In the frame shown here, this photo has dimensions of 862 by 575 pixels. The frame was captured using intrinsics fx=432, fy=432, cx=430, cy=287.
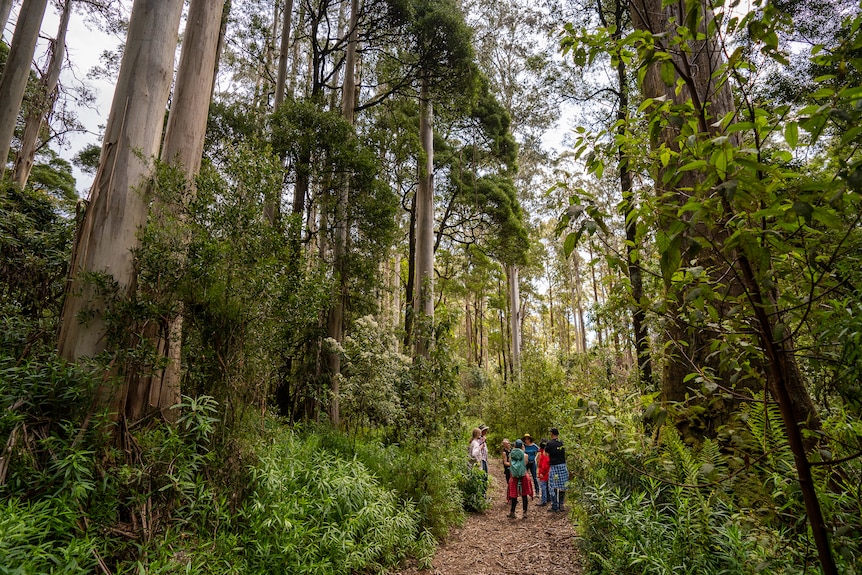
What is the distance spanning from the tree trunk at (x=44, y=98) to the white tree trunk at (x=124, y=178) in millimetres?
10993

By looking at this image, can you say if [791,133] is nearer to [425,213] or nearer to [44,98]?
[425,213]

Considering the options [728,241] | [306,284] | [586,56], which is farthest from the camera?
[306,284]

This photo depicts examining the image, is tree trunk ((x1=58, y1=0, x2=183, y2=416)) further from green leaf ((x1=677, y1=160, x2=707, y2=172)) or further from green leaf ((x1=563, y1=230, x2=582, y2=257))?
green leaf ((x1=677, y1=160, x2=707, y2=172))

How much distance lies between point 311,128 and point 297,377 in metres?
4.95

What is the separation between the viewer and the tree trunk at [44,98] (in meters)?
12.2

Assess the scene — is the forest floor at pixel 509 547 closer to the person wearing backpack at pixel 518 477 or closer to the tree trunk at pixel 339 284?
the person wearing backpack at pixel 518 477

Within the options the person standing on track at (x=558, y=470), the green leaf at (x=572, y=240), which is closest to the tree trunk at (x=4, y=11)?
the green leaf at (x=572, y=240)

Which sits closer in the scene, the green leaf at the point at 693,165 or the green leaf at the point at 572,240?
the green leaf at the point at 693,165

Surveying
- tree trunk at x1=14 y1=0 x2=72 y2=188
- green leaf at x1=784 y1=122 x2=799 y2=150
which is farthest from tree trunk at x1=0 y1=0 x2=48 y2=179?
green leaf at x1=784 y1=122 x2=799 y2=150

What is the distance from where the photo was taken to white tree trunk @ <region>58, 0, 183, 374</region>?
3965 millimetres

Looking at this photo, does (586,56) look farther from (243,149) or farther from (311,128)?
(311,128)

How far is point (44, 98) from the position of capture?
12.3 metres

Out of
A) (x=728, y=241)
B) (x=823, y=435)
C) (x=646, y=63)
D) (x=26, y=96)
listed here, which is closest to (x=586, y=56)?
(x=646, y=63)

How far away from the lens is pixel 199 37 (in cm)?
539
